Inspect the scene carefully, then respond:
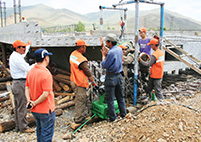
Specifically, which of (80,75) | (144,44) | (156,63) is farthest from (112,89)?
(144,44)

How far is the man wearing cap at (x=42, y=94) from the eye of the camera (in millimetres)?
2881

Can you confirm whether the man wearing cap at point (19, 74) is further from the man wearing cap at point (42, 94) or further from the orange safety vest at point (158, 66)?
the orange safety vest at point (158, 66)

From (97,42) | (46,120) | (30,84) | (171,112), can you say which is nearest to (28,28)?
(97,42)

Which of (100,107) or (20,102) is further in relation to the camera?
(100,107)

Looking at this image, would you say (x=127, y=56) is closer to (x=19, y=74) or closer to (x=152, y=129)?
(x=152, y=129)

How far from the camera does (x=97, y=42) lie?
640 cm

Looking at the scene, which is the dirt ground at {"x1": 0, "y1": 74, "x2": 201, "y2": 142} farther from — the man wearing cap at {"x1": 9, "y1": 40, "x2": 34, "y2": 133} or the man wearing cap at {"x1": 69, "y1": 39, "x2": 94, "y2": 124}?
the man wearing cap at {"x1": 9, "y1": 40, "x2": 34, "y2": 133}

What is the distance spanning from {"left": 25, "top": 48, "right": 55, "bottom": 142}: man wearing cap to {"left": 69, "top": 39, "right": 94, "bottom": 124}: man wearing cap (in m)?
1.44

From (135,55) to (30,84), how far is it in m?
3.36

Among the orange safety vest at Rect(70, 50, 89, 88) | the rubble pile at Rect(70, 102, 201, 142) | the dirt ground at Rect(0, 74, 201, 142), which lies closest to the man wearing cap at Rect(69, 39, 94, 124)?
the orange safety vest at Rect(70, 50, 89, 88)

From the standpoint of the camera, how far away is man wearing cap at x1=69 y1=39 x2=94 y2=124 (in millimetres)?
4453

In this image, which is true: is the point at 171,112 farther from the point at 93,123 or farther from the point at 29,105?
the point at 29,105

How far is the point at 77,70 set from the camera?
14.8 ft

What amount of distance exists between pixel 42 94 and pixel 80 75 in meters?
1.71
